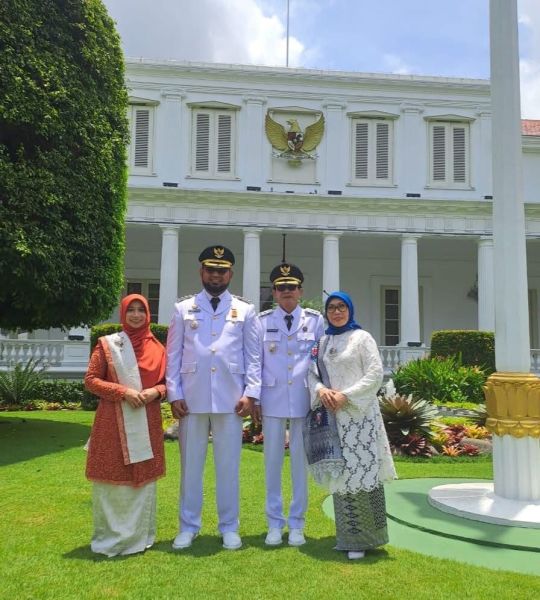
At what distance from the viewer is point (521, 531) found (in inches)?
179

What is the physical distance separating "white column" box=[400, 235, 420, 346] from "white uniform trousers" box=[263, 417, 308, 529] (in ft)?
45.7

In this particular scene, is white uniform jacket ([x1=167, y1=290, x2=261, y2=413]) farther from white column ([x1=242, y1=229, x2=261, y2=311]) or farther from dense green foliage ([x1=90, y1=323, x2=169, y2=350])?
white column ([x1=242, y1=229, x2=261, y2=311])

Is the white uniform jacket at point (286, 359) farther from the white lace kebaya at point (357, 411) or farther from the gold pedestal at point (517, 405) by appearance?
the gold pedestal at point (517, 405)

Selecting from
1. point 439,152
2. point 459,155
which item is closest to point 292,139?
point 439,152

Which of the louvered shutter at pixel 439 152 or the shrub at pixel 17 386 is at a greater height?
the louvered shutter at pixel 439 152

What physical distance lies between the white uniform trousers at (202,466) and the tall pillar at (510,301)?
8.02 feet

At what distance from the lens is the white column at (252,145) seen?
18094mm

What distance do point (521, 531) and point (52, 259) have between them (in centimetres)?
680

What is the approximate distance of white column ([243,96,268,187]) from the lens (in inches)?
712

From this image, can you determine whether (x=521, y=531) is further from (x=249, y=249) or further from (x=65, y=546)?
(x=249, y=249)

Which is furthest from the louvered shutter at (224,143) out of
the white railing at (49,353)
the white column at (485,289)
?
Result: the white column at (485,289)

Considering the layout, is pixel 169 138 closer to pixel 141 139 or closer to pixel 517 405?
pixel 141 139

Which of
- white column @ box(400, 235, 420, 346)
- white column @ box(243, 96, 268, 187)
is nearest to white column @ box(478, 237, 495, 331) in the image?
white column @ box(400, 235, 420, 346)

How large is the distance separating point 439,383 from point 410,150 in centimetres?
883
